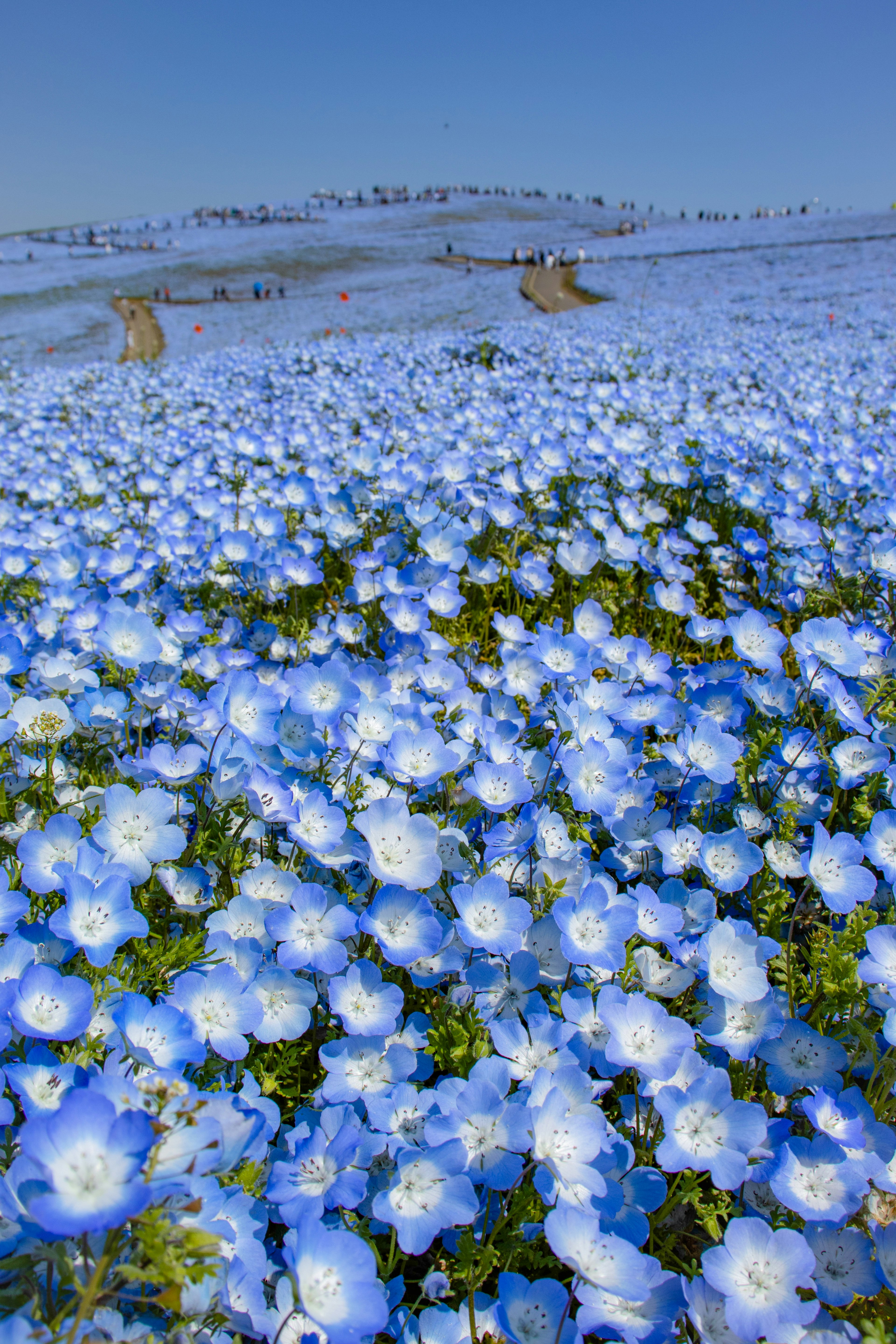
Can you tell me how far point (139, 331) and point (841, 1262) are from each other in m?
23.6

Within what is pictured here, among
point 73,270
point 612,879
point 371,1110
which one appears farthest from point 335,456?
point 73,270

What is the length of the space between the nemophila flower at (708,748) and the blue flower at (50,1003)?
153cm

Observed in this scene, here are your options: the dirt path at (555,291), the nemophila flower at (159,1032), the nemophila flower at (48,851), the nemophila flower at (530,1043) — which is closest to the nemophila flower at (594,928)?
the nemophila flower at (530,1043)

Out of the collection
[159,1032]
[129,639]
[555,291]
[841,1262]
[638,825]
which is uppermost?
[555,291]

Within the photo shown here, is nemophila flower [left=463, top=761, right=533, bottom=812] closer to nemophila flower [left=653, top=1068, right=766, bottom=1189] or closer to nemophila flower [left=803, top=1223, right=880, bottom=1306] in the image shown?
nemophila flower [left=653, top=1068, right=766, bottom=1189]

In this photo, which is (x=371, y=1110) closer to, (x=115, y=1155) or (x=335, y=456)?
(x=115, y=1155)

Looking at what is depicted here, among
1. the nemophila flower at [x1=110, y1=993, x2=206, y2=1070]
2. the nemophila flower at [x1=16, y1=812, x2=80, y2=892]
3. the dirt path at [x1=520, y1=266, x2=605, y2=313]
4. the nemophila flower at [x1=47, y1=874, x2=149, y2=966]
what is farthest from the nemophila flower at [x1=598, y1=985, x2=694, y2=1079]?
the dirt path at [x1=520, y1=266, x2=605, y2=313]

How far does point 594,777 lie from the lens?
6.18 feet

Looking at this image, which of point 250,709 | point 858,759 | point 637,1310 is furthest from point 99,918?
point 858,759

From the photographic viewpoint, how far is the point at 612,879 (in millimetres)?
1768

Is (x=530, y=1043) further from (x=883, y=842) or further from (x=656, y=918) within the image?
(x=883, y=842)

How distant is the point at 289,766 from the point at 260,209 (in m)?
76.1

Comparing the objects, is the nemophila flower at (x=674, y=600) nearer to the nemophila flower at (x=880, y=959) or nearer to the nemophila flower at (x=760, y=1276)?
the nemophila flower at (x=880, y=959)

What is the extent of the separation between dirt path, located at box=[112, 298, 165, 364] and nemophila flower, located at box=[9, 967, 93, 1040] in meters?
14.5
